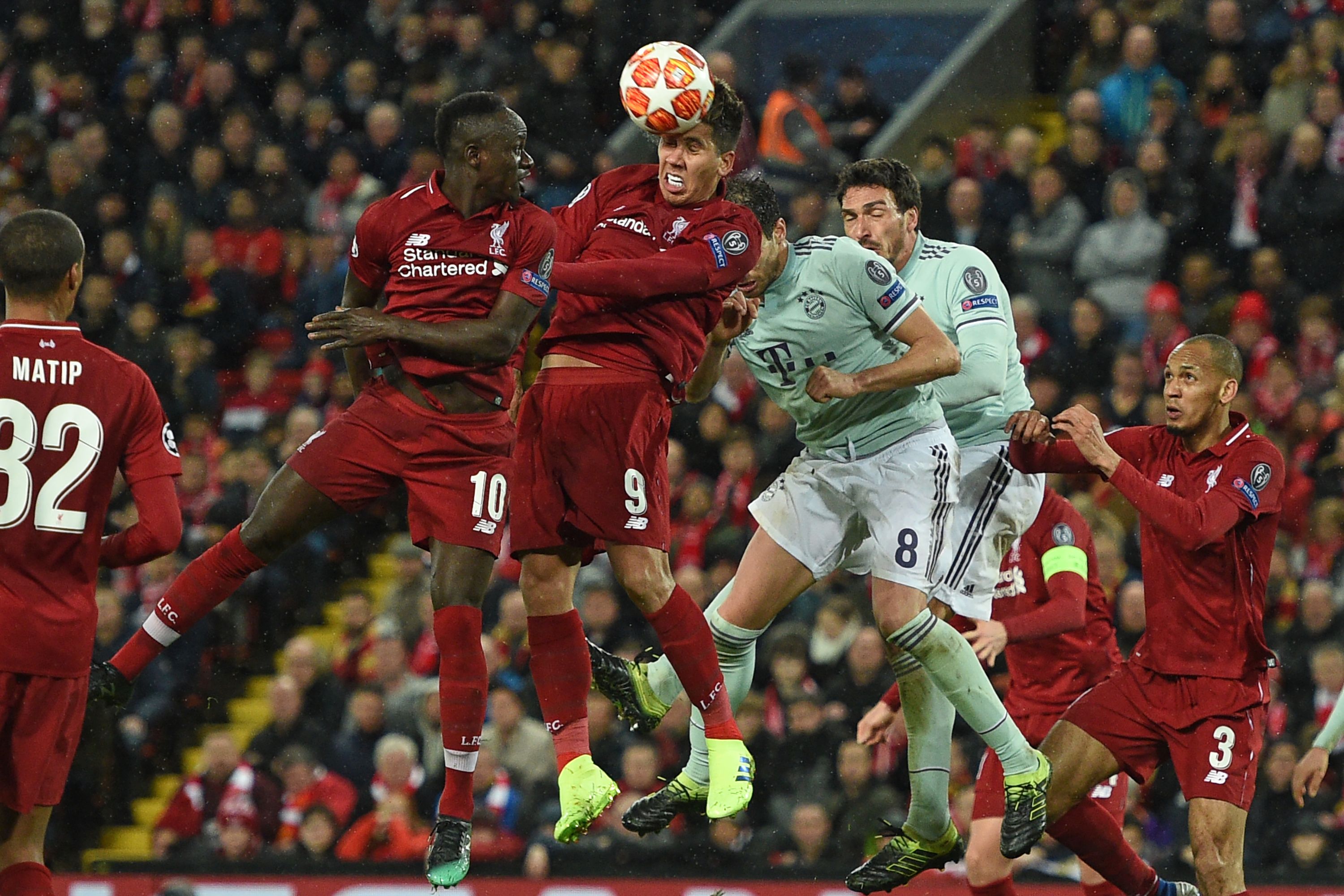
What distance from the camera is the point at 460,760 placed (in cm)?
680

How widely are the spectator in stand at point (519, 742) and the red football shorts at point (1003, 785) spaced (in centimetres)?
330

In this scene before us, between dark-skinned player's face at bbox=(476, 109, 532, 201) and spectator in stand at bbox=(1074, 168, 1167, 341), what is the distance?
7049 mm

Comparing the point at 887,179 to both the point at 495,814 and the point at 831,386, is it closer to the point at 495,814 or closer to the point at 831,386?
the point at 831,386

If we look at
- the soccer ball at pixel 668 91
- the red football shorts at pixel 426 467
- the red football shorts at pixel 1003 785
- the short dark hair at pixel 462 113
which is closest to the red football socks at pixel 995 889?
the red football shorts at pixel 1003 785

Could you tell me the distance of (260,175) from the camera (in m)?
15.6

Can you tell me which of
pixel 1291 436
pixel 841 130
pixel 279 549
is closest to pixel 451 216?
pixel 279 549

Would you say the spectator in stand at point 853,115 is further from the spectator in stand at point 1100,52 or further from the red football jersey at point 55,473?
the red football jersey at point 55,473

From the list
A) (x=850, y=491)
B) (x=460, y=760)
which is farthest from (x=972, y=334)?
(x=460, y=760)

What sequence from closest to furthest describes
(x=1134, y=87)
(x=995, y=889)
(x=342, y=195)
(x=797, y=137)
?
(x=995, y=889) < (x=1134, y=87) < (x=797, y=137) < (x=342, y=195)

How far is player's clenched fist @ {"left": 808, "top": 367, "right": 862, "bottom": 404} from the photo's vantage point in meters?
7.11

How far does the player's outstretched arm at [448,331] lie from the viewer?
259 inches

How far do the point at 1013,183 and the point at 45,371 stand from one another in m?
8.81

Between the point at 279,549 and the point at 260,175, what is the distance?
9325 mm

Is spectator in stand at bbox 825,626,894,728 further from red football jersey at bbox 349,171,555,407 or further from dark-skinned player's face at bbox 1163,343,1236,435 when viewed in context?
red football jersey at bbox 349,171,555,407
